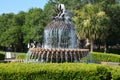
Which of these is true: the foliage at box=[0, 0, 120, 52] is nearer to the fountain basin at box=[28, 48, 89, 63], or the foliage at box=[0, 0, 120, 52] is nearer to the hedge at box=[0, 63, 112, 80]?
the fountain basin at box=[28, 48, 89, 63]

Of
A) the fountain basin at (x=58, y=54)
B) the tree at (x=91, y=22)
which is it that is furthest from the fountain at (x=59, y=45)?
the tree at (x=91, y=22)

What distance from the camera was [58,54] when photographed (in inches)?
725

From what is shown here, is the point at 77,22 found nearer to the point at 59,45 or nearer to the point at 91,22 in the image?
the point at 91,22

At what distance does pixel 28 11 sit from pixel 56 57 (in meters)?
44.8

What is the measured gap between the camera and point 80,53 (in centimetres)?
1867

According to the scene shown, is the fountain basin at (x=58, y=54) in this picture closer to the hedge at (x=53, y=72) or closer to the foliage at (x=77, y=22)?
the hedge at (x=53, y=72)

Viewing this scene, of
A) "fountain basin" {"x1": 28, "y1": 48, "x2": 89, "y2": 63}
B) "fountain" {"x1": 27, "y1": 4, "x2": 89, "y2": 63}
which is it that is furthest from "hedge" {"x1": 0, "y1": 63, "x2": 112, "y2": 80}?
"fountain" {"x1": 27, "y1": 4, "x2": 89, "y2": 63}

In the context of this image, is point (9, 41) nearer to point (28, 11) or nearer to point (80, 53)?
point (28, 11)

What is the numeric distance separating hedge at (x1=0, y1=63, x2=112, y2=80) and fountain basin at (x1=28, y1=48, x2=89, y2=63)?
6.53m

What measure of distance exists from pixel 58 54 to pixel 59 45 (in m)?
2.23

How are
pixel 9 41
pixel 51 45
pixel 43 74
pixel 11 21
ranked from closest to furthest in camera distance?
1. pixel 43 74
2. pixel 51 45
3. pixel 9 41
4. pixel 11 21

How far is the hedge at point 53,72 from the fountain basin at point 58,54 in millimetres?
6530

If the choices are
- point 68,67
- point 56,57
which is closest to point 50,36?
point 56,57

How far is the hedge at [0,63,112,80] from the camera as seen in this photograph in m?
10.9
